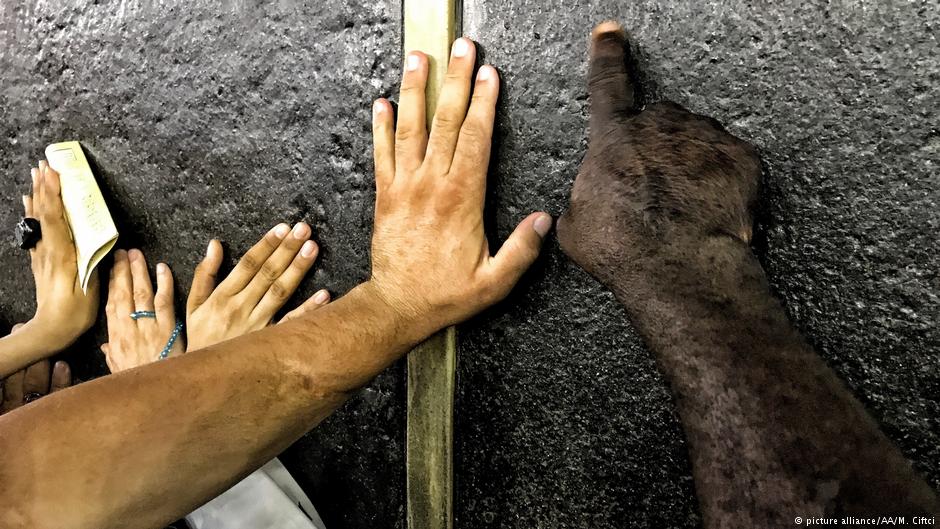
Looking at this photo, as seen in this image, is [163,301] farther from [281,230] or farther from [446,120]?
[446,120]

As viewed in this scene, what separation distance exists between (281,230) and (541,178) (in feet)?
2.52

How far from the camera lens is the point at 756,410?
3.09 ft

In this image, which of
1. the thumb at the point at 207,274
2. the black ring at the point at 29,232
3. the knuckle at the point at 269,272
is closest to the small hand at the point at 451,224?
the knuckle at the point at 269,272

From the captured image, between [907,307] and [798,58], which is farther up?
[798,58]

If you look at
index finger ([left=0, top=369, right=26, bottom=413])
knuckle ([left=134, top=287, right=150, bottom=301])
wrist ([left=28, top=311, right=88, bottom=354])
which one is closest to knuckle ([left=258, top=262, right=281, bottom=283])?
knuckle ([left=134, top=287, right=150, bottom=301])

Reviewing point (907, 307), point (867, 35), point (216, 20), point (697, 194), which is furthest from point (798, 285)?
point (216, 20)

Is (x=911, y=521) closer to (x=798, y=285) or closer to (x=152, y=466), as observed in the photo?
(x=798, y=285)

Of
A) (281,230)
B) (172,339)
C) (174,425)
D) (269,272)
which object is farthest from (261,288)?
(174,425)

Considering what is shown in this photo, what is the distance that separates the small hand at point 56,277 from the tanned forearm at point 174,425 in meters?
1.29

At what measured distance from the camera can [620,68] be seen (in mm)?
1260

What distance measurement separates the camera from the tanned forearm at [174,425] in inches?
36.8

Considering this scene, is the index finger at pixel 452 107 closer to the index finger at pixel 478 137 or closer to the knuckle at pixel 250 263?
the index finger at pixel 478 137

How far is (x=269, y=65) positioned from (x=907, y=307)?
1.65m

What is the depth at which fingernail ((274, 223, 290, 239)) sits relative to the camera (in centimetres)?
173
